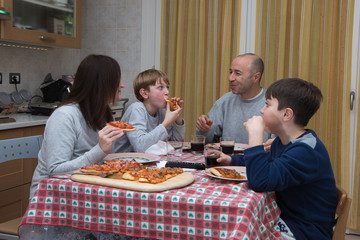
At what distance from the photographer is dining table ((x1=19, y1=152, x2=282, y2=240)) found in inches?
45.5

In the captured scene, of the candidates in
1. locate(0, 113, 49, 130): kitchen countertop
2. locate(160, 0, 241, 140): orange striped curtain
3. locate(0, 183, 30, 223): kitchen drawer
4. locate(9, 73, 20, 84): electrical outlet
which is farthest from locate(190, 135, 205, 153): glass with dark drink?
locate(9, 73, 20, 84): electrical outlet

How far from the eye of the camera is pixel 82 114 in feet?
6.05

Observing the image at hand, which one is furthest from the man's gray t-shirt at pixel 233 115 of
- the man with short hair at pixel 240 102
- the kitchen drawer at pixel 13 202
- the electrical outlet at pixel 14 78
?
the electrical outlet at pixel 14 78

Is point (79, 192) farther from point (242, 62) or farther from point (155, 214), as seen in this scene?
point (242, 62)

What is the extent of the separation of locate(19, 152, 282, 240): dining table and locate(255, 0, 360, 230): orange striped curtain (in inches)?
80.3

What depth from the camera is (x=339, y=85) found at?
125 inches

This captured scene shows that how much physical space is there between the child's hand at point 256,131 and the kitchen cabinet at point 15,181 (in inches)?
74.6

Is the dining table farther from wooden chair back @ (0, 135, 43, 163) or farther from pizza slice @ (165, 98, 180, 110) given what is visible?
pizza slice @ (165, 98, 180, 110)

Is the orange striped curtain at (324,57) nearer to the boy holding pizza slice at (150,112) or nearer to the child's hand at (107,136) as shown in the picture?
the boy holding pizza slice at (150,112)

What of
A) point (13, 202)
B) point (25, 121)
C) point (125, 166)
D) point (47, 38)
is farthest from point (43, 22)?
point (125, 166)

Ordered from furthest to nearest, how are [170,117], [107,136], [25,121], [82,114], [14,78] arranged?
[14,78]
[25,121]
[170,117]
[82,114]
[107,136]

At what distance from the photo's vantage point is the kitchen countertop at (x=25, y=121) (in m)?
2.70

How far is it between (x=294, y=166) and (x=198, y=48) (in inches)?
97.3

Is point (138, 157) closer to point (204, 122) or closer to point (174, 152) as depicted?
point (174, 152)
